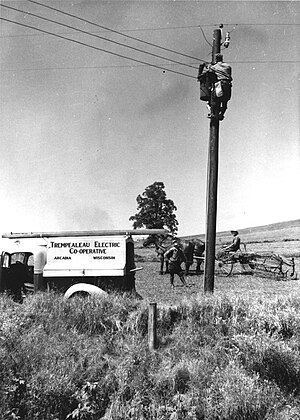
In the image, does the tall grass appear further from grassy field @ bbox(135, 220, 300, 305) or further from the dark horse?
the dark horse

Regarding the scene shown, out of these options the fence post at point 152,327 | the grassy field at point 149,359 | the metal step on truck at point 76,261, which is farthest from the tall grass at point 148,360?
the metal step on truck at point 76,261

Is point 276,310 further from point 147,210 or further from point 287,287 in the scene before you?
point 147,210

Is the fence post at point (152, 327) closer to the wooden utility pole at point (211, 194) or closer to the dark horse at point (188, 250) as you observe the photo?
the wooden utility pole at point (211, 194)

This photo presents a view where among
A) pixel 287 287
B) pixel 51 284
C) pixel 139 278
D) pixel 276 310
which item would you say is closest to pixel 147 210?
pixel 139 278

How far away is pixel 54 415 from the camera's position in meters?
8.84

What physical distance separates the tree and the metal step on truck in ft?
78.3

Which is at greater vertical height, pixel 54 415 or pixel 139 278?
pixel 139 278

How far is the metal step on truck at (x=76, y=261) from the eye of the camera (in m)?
12.1

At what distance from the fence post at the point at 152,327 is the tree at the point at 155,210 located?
26822 mm

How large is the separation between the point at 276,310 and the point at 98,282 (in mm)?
4774

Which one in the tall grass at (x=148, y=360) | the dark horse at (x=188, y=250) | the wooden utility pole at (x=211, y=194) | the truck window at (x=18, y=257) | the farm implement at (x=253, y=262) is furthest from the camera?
the dark horse at (x=188, y=250)

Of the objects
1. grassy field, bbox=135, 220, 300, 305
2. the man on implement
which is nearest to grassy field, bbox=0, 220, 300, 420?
grassy field, bbox=135, 220, 300, 305

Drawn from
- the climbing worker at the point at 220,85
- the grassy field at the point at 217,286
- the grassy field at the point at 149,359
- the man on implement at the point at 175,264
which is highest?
the climbing worker at the point at 220,85

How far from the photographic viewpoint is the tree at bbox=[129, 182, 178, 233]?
37156mm
